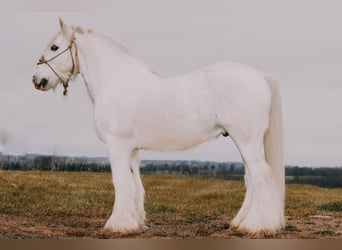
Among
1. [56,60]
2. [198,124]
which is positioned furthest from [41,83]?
[198,124]

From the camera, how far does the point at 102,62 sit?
173 inches

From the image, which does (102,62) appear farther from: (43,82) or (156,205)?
(156,205)

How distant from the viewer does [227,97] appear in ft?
13.3

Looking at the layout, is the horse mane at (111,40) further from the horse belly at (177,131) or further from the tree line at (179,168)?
the tree line at (179,168)

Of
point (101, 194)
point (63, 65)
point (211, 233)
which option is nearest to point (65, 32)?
point (63, 65)

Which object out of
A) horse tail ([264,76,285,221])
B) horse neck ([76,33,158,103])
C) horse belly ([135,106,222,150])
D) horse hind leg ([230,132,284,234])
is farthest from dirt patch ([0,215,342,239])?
horse neck ([76,33,158,103])

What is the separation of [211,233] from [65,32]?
6.69 ft

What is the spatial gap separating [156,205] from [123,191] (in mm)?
849

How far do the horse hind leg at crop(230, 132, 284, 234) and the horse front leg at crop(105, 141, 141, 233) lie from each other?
85cm

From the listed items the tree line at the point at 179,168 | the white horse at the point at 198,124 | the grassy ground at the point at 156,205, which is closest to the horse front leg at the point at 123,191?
the white horse at the point at 198,124

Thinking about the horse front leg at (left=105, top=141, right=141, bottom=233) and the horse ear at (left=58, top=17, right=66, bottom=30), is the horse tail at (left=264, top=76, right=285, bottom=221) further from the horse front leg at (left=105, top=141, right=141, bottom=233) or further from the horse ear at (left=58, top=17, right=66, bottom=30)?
the horse ear at (left=58, top=17, right=66, bottom=30)

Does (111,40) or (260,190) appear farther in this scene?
(111,40)

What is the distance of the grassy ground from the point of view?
448 cm

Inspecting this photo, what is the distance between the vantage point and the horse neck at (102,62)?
4.33 metres
